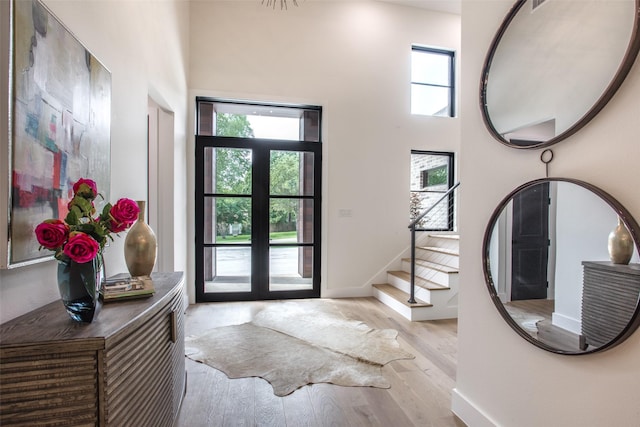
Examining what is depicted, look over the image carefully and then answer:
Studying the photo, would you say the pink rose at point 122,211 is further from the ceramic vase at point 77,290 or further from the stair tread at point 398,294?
the stair tread at point 398,294

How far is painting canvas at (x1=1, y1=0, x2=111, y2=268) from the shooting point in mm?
1021

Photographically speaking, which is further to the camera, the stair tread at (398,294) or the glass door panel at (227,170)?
the glass door panel at (227,170)

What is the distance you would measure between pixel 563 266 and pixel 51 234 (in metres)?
1.83

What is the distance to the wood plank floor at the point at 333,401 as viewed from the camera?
1.76 meters

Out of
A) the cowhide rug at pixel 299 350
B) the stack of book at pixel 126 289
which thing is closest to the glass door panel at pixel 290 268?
the cowhide rug at pixel 299 350

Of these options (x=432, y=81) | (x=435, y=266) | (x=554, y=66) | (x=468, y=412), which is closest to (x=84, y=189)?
(x=554, y=66)

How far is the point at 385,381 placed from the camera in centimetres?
216

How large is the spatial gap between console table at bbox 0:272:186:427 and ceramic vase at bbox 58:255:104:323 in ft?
0.12

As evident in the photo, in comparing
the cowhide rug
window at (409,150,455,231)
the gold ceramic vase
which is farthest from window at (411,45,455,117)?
the gold ceramic vase

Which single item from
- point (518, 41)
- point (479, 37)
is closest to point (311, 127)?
point (479, 37)

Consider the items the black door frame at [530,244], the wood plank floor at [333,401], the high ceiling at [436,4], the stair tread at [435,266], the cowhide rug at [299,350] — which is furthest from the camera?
the high ceiling at [436,4]

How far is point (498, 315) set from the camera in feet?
Answer: 5.03

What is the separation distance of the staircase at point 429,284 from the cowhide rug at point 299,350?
24.8 inches

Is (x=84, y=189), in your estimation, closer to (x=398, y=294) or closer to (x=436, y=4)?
(x=398, y=294)
